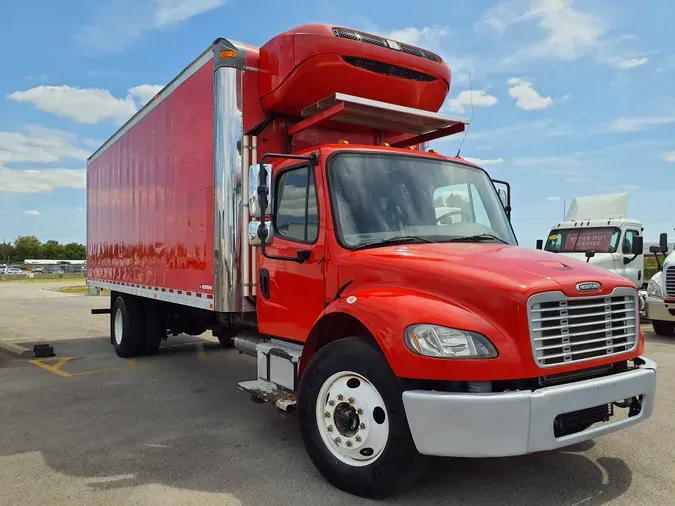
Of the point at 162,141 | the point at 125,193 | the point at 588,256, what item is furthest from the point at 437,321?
the point at 588,256

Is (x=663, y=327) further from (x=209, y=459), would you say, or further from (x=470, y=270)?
(x=209, y=459)

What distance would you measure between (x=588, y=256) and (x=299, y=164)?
10151 mm

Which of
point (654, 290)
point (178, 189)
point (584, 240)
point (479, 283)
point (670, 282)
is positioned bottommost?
point (654, 290)

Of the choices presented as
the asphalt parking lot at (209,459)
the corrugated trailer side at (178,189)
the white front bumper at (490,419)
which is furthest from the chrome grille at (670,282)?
the corrugated trailer side at (178,189)

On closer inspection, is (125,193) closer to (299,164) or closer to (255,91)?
(255,91)

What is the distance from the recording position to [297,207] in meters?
4.79

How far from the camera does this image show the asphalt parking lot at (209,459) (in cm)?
387

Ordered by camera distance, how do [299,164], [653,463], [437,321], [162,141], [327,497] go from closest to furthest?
1. [437,321]
2. [327,497]
3. [653,463]
4. [299,164]
5. [162,141]

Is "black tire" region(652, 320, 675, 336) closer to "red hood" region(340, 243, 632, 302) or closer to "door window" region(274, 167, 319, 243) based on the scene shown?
"red hood" region(340, 243, 632, 302)

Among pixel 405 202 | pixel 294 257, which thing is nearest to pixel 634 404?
pixel 405 202

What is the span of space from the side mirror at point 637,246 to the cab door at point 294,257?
37.1 feet

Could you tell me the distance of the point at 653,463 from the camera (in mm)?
Result: 4430

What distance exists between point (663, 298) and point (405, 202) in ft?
31.7

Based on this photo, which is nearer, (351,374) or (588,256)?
(351,374)
